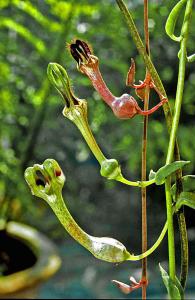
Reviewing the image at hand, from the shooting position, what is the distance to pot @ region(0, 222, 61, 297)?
810 mm

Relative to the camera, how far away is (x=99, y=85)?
253 millimetres

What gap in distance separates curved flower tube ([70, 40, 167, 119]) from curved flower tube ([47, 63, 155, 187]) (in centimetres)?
1

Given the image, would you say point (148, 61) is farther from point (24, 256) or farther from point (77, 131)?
point (77, 131)

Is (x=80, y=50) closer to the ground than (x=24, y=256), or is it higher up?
higher up

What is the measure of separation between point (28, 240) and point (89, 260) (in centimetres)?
43

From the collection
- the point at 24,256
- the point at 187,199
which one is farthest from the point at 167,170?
the point at 24,256

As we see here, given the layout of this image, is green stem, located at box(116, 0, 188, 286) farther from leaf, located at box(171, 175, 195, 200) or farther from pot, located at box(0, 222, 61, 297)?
pot, located at box(0, 222, 61, 297)

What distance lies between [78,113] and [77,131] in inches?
37.4

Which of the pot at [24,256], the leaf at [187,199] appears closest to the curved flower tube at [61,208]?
the leaf at [187,199]

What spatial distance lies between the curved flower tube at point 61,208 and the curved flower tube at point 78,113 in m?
0.02

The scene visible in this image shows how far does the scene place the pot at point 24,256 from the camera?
810 millimetres

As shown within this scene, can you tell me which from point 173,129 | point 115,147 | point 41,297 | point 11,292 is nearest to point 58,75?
point 173,129

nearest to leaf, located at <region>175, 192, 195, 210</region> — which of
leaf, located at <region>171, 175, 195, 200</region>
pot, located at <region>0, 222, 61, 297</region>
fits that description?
leaf, located at <region>171, 175, 195, 200</region>

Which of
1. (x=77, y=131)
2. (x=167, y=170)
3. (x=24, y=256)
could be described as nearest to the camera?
(x=167, y=170)
